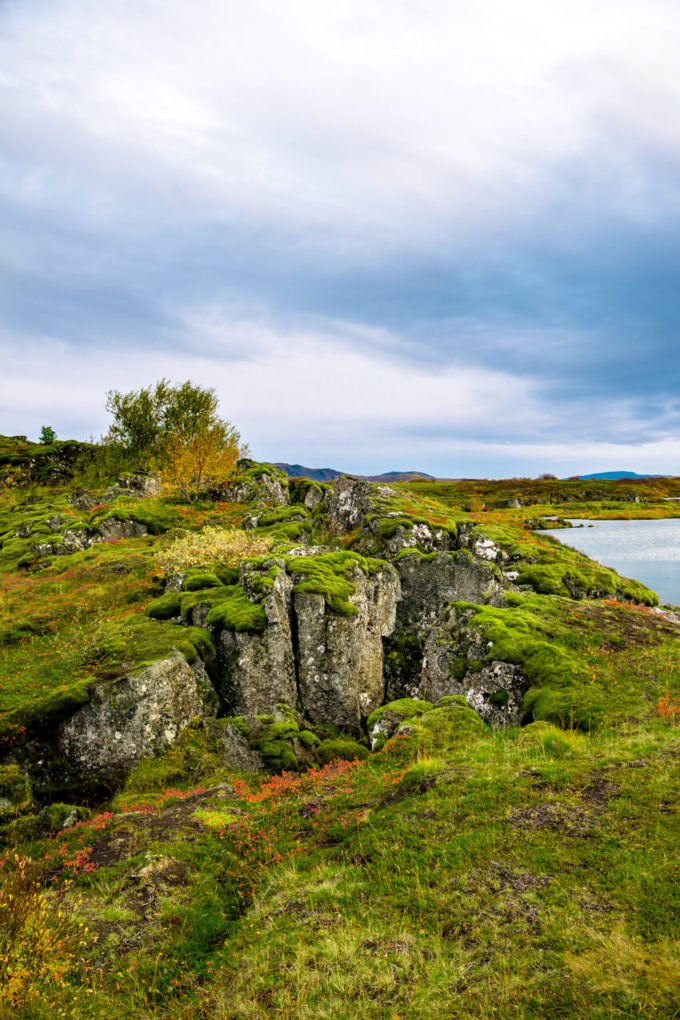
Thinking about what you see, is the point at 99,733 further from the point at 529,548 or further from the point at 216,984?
the point at 529,548

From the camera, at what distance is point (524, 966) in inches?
288

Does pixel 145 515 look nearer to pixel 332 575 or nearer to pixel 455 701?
pixel 332 575

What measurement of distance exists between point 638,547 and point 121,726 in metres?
93.6

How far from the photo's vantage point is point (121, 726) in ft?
64.5

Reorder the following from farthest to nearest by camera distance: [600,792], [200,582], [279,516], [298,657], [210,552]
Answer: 1. [279,516]
2. [210,552]
3. [200,582]
4. [298,657]
5. [600,792]

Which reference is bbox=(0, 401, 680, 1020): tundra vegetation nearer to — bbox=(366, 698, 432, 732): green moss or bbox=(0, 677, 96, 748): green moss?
bbox=(0, 677, 96, 748): green moss

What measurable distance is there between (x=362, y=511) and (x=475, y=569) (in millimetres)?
16652

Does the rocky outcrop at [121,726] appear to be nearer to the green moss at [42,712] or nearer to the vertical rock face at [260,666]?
the green moss at [42,712]

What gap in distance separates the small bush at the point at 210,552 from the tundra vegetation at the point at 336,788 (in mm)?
191

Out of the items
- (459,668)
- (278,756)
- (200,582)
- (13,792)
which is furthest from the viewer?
(200,582)

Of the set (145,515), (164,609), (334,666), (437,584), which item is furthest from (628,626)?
(145,515)

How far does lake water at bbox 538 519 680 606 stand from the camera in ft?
212

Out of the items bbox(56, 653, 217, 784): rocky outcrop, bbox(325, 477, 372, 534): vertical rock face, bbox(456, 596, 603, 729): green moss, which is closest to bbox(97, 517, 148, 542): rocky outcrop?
bbox(325, 477, 372, 534): vertical rock face

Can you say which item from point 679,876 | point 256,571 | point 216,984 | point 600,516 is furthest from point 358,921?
point 600,516
